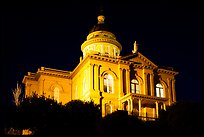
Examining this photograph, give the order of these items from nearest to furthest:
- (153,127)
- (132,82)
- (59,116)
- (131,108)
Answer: (153,127) < (59,116) < (131,108) < (132,82)

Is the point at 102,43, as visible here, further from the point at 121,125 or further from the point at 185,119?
the point at 121,125

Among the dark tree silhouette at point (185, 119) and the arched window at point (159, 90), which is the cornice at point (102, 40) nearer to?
the arched window at point (159, 90)

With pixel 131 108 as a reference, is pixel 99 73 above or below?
above

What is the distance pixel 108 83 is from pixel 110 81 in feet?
1.27

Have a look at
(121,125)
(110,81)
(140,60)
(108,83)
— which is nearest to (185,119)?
(121,125)

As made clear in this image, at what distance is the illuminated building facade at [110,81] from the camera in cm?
4875

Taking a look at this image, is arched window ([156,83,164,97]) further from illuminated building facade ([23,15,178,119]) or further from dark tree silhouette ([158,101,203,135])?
dark tree silhouette ([158,101,203,135])

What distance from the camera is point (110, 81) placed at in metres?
50.3

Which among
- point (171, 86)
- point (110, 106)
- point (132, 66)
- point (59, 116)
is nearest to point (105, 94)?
point (110, 106)

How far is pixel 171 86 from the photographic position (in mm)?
54250

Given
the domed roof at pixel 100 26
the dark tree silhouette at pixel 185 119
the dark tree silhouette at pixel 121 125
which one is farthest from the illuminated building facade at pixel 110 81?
the dark tree silhouette at pixel 121 125

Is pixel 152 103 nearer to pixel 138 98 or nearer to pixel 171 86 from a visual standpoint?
pixel 138 98

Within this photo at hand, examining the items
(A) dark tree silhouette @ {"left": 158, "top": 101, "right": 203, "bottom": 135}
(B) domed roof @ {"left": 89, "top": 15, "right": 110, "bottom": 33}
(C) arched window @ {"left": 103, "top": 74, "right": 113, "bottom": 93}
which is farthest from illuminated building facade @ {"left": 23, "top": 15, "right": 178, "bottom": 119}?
(A) dark tree silhouette @ {"left": 158, "top": 101, "right": 203, "bottom": 135}

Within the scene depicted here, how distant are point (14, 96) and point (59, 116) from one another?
19079 millimetres
